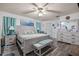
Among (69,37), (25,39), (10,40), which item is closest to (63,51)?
(69,37)

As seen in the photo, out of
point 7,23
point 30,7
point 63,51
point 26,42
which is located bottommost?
point 63,51

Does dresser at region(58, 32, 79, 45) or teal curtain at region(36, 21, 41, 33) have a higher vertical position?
teal curtain at region(36, 21, 41, 33)

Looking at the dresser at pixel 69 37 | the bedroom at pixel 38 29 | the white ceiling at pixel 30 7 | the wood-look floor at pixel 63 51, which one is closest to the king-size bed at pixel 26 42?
the bedroom at pixel 38 29

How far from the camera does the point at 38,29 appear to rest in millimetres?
1314

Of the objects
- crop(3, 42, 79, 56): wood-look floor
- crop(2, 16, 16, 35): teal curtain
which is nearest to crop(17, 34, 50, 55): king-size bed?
crop(3, 42, 79, 56): wood-look floor

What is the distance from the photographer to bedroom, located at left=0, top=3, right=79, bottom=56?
119 cm

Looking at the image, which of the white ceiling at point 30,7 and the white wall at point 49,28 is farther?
the white wall at point 49,28

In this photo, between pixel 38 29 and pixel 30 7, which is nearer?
pixel 30 7

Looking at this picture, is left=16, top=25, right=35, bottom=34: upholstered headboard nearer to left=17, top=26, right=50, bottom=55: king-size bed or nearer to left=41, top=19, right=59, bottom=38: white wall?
left=17, top=26, right=50, bottom=55: king-size bed

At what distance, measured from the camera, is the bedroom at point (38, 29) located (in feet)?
3.91

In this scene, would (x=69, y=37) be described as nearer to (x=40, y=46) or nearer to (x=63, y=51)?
(x=63, y=51)

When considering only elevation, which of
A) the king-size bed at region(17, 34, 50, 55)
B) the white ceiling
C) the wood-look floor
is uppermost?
the white ceiling

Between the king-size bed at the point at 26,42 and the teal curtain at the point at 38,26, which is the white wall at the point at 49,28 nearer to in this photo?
the teal curtain at the point at 38,26

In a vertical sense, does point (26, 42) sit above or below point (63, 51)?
above
